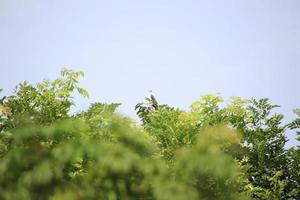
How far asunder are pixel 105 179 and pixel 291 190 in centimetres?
1774

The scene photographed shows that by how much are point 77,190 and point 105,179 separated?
0.26 meters

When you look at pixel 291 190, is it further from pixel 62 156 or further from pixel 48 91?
pixel 62 156

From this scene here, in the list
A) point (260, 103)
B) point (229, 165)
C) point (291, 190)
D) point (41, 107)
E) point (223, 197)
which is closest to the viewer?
point (229, 165)

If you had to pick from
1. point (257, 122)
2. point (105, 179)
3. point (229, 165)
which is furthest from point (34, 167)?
point (257, 122)

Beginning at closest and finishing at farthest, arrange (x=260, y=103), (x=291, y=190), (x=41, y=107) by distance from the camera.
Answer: (x=41, y=107) < (x=291, y=190) < (x=260, y=103)

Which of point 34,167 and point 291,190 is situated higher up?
point 291,190

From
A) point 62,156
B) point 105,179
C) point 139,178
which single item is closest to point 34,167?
point 62,156

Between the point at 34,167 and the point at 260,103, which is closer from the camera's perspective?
the point at 34,167

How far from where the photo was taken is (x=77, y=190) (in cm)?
306

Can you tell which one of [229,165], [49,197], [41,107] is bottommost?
[49,197]

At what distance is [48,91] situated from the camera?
12023 millimetres

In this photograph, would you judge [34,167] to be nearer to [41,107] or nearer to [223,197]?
[223,197]

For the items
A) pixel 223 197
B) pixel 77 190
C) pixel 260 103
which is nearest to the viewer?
pixel 77 190

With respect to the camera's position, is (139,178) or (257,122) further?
(257,122)
